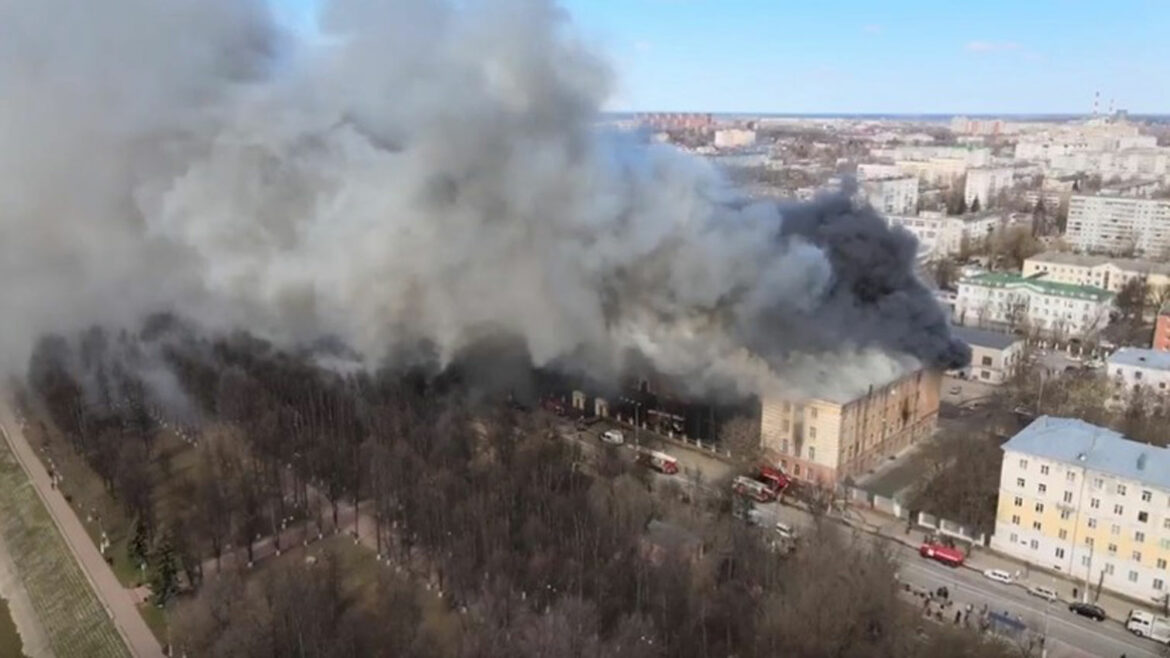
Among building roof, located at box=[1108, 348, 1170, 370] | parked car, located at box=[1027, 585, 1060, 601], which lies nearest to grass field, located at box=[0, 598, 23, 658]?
parked car, located at box=[1027, 585, 1060, 601]

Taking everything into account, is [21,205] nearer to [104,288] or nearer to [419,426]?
[104,288]

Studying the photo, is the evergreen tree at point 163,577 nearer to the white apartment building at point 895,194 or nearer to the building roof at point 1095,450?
the building roof at point 1095,450

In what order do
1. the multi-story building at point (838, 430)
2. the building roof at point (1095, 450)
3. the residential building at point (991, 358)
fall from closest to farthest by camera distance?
the building roof at point (1095, 450) → the multi-story building at point (838, 430) → the residential building at point (991, 358)

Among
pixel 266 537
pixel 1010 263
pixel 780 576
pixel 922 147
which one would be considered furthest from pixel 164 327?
pixel 922 147

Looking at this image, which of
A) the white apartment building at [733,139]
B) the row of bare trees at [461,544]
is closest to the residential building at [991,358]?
the row of bare trees at [461,544]

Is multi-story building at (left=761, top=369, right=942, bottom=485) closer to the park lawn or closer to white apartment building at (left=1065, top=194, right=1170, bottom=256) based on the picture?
the park lawn

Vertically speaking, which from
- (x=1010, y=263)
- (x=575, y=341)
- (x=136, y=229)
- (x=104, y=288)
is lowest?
(x=1010, y=263)
